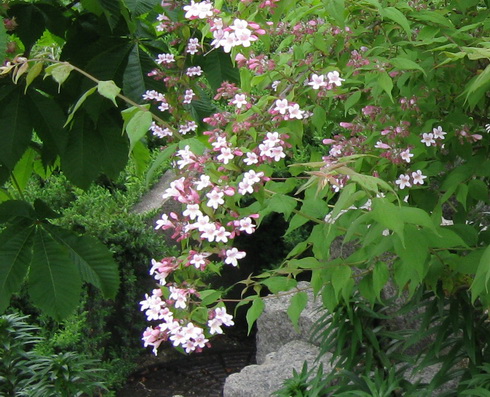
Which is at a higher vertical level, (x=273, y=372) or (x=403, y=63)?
(x=403, y=63)

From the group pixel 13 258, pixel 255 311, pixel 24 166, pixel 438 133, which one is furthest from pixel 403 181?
pixel 24 166

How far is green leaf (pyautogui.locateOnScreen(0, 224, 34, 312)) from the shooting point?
6.21 feet

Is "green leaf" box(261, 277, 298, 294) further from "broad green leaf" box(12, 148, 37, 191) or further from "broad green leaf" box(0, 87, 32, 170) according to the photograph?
"broad green leaf" box(12, 148, 37, 191)

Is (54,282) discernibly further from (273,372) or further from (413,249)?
(273,372)

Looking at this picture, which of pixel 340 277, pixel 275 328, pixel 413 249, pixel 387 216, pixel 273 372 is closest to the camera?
pixel 387 216

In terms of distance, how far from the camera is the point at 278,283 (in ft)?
5.79

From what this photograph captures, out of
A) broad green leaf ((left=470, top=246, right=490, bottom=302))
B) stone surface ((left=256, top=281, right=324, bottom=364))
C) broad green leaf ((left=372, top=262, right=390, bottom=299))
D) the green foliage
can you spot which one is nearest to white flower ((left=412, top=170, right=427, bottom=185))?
broad green leaf ((left=372, top=262, right=390, bottom=299))

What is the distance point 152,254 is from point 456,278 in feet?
8.85

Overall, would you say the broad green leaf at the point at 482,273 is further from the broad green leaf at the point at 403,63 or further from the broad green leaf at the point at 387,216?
the broad green leaf at the point at 403,63

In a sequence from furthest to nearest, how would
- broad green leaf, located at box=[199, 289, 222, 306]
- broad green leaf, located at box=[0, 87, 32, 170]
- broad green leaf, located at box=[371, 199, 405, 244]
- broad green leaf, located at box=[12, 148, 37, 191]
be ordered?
broad green leaf, located at box=[12, 148, 37, 191] → broad green leaf, located at box=[0, 87, 32, 170] → broad green leaf, located at box=[199, 289, 222, 306] → broad green leaf, located at box=[371, 199, 405, 244]

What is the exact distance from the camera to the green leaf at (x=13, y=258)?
6.21 feet

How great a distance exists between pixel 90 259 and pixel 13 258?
8.4 inches

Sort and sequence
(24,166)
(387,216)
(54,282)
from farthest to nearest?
1. (24,166)
2. (54,282)
3. (387,216)

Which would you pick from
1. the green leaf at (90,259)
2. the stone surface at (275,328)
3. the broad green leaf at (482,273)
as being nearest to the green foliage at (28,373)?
the green leaf at (90,259)
